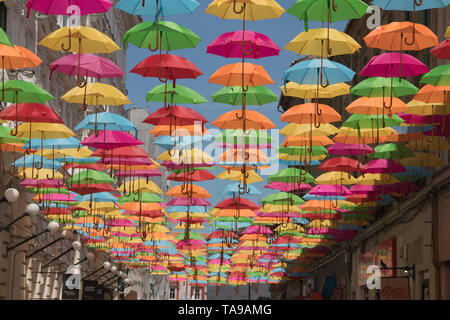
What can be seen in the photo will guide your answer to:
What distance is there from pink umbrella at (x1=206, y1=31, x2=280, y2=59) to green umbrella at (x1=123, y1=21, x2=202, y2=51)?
49 centimetres

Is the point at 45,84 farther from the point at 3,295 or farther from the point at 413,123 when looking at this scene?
the point at 413,123

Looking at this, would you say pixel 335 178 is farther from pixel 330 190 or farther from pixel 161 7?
pixel 161 7

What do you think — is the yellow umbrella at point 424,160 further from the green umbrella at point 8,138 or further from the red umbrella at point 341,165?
the green umbrella at point 8,138

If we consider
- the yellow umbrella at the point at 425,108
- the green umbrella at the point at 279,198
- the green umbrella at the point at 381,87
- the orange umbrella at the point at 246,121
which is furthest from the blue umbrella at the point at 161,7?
the green umbrella at the point at 279,198

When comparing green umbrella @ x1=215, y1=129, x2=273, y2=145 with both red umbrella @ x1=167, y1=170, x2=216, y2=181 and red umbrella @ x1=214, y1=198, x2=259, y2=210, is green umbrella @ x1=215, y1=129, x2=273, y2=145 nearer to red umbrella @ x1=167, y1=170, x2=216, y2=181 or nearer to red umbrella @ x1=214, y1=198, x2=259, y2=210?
red umbrella @ x1=167, y1=170, x2=216, y2=181

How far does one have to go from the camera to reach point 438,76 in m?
15.5

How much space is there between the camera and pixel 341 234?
118 feet

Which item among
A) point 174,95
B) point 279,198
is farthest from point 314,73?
point 279,198

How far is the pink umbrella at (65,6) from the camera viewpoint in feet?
43.5

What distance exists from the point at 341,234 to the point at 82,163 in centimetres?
1628

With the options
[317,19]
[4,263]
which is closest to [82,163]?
[4,263]

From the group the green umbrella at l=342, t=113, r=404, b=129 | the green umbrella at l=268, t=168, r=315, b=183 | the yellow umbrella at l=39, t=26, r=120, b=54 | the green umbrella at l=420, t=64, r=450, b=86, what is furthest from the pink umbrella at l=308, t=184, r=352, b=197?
the yellow umbrella at l=39, t=26, r=120, b=54

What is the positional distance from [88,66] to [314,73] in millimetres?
4566

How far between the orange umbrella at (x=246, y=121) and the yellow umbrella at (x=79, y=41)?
3839 mm
